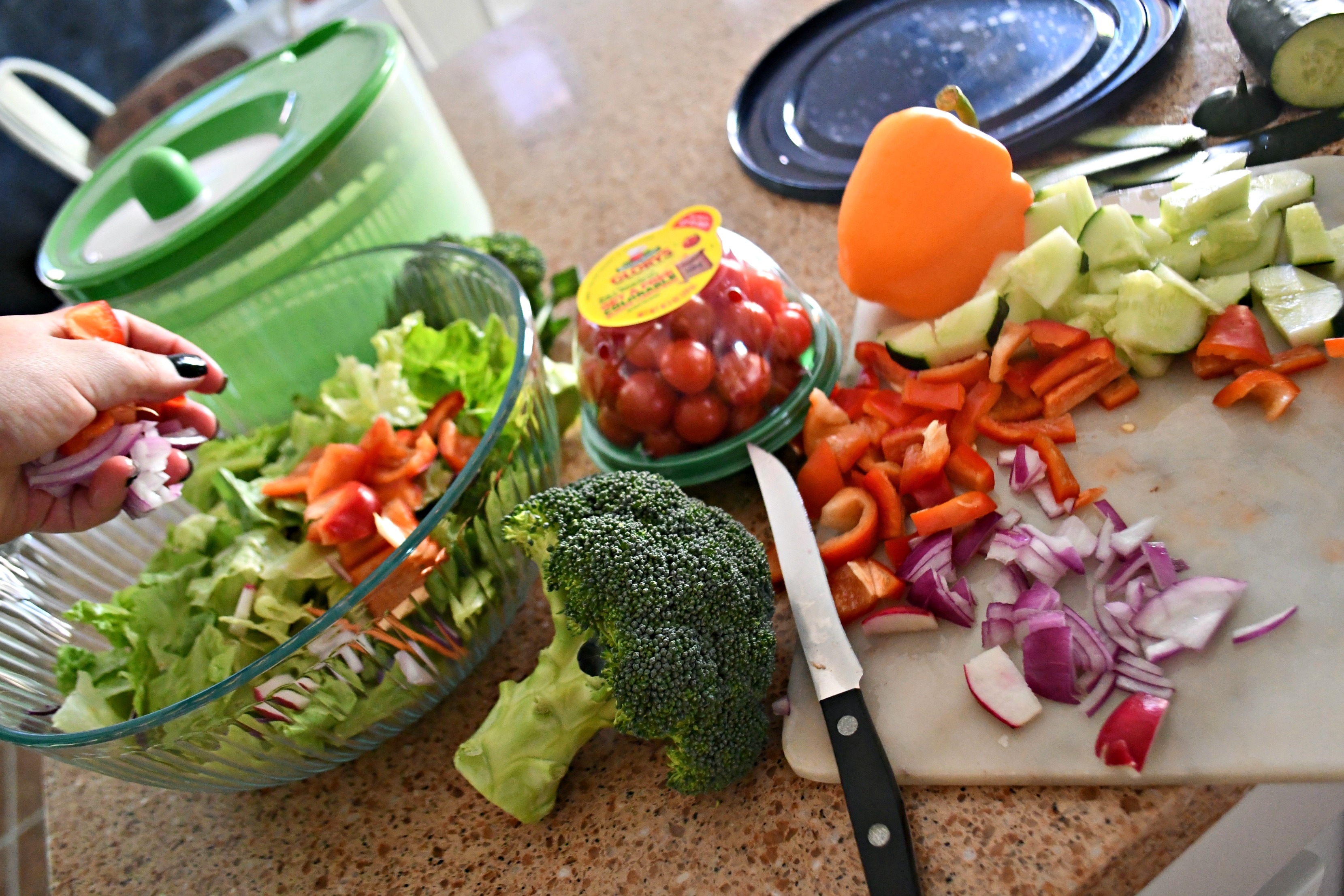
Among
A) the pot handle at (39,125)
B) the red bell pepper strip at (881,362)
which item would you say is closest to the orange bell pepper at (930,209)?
the red bell pepper strip at (881,362)

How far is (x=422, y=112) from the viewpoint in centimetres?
131

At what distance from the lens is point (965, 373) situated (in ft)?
3.14

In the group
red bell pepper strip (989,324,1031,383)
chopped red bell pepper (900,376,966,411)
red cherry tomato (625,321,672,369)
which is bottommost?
chopped red bell pepper (900,376,966,411)

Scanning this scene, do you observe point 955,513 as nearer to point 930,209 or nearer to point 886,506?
point 886,506

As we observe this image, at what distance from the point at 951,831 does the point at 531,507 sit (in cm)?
47

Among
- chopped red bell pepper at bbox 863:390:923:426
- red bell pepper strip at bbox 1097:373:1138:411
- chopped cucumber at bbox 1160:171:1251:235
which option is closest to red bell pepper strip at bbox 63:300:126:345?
chopped red bell pepper at bbox 863:390:923:426

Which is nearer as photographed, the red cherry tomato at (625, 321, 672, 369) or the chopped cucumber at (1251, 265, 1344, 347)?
the chopped cucumber at (1251, 265, 1344, 347)

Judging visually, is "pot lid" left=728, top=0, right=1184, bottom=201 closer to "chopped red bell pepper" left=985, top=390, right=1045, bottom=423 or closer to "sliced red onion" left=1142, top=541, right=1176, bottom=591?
"chopped red bell pepper" left=985, top=390, right=1045, bottom=423

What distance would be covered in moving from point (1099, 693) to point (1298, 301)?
481 millimetres

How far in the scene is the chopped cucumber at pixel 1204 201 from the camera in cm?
90

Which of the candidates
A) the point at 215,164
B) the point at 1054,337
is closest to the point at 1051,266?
the point at 1054,337

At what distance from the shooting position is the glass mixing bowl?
76 cm

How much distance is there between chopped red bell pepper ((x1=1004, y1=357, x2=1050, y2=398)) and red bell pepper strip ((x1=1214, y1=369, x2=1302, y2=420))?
18 centimetres

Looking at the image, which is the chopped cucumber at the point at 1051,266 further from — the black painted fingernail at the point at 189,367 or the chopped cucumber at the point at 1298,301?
the black painted fingernail at the point at 189,367
